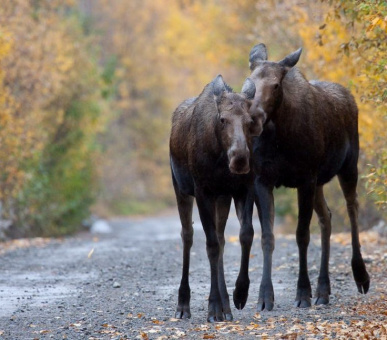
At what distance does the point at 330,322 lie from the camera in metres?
8.40

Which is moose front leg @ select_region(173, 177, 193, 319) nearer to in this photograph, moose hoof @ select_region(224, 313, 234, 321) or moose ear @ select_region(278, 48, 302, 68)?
moose hoof @ select_region(224, 313, 234, 321)

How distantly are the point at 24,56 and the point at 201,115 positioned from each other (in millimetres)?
14516

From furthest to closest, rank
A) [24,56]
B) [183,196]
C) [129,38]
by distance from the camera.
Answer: [129,38] < [24,56] < [183,196]

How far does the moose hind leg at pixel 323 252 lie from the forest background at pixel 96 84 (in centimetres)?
59

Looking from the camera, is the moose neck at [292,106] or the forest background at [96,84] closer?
the moose neck at [292,106]

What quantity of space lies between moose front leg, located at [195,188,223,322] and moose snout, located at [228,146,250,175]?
80 cm

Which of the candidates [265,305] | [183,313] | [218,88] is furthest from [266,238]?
[218,88]

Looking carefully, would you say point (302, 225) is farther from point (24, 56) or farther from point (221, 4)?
point (221, 4)

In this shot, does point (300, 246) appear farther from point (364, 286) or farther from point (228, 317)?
point (228, 317)

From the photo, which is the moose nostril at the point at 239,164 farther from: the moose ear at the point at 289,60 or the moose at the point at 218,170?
the moose ear at the point at 289,60

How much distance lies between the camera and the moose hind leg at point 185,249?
360 inches

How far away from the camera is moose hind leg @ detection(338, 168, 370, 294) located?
34.6ft

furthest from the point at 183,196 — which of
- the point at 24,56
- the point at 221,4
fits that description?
the point at 221,4

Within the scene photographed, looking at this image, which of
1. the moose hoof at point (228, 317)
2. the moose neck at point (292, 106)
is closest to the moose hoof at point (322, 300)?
the moose hoof at point (228, 317)
